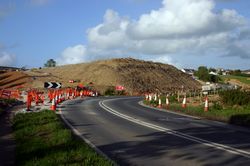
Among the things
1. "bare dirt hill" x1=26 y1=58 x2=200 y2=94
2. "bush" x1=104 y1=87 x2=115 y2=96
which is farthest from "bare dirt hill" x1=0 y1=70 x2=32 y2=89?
"bush" x1=104 y1=87 x2=115 y2=96

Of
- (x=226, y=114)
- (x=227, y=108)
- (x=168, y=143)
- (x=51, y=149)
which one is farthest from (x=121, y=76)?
(x=51, y=149)

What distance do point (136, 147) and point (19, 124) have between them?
7.21 metres

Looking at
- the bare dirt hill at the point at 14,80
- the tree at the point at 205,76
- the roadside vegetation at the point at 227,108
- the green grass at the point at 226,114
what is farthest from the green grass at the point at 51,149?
the tree at the point at 205,76

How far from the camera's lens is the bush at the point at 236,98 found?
1093 inches

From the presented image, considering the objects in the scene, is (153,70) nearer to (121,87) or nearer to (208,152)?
(121,87)

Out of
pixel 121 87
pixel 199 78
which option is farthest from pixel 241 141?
pixel 199 78

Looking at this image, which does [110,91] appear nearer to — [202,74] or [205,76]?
[205,76]

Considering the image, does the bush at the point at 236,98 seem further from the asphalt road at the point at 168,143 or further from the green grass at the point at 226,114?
the asphalt road at the point at 168,143

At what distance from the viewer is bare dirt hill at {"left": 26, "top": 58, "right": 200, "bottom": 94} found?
83.2 m

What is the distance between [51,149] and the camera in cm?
1138

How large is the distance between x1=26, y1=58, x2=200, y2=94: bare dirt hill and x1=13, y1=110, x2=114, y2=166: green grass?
2278 inches

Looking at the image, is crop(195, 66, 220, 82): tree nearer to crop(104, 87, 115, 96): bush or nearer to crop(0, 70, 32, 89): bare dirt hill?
crop(104, 87, 115, 96): bush

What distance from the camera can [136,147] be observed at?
12562 mm

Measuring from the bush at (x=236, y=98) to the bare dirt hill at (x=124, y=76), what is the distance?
46.2m
